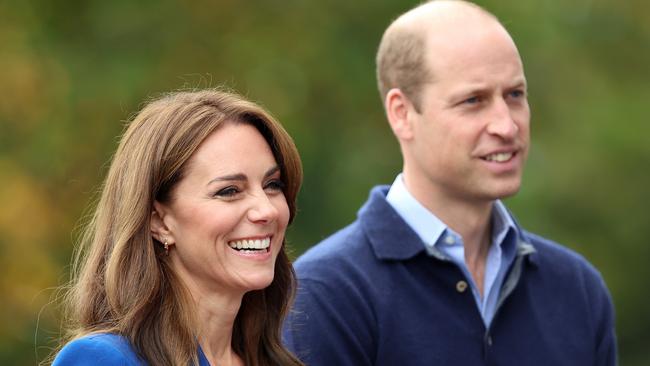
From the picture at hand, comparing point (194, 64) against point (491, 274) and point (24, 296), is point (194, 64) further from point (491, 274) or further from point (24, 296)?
point (491, 274)

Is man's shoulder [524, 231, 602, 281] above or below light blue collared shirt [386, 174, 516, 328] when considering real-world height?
below

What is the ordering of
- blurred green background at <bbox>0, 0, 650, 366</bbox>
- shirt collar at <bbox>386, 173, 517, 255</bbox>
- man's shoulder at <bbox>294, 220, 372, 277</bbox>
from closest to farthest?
man's shoulder at <bbox>294, 220, 372, 277</bbox> < shirt collar at <bbox>386, 173, 517, 255</bbox> < blurred green background at <bbox>0, 0, 650, 366</bbox>

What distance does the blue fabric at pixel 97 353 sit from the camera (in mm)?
3295

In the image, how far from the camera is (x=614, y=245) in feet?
33.8

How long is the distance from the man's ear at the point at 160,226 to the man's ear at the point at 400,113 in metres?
1.29

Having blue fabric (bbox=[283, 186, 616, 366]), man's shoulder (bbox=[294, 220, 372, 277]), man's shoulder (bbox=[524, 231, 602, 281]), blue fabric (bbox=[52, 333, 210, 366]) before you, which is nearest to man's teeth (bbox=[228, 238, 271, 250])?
blue fabric (bbox=[52, 333, 210, 366])

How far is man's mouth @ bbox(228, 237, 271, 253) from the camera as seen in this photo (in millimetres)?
3535

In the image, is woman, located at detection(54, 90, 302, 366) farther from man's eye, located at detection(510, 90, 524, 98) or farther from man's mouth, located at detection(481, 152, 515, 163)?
man's eye, located at detection(510, 90, 524, 98)

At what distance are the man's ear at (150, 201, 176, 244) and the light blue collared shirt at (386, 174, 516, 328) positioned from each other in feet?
3.71

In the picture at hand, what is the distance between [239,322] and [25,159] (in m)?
5.09

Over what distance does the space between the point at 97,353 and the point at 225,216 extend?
458 mm

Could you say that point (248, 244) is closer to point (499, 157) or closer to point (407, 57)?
point (499, 157)

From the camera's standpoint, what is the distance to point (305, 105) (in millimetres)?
9578

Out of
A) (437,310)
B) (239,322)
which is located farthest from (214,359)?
(437,310)
